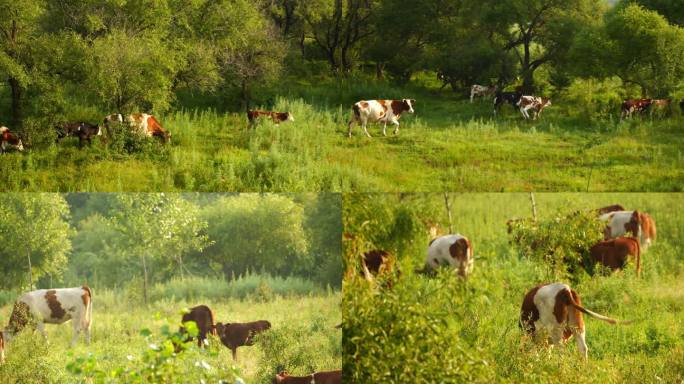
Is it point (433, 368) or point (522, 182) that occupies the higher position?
point (522, 182)

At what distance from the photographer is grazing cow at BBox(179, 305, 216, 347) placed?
6973 millimetres

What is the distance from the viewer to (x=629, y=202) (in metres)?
7.46

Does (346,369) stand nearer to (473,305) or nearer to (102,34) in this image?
(473,305)

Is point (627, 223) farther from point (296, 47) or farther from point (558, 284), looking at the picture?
point (296, 47)

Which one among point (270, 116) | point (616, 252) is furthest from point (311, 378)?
point (270, 116)

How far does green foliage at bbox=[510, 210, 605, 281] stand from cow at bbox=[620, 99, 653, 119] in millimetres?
2380

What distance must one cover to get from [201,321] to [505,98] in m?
3.90

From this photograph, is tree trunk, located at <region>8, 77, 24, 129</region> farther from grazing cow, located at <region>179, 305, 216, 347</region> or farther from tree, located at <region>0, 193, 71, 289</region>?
grazing cow, located at <region>179, 305, 216, 347</region>

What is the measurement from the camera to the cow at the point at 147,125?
8891 mm

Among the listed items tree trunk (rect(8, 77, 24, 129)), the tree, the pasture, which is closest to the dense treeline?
tree trunk (rect(8, 77, 24, 129))

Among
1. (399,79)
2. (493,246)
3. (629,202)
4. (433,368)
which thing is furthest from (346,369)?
(399,79)

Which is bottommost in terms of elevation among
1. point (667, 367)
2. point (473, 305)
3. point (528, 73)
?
point (667, 367)

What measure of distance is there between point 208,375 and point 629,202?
3.19m

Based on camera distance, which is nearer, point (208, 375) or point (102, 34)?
Answer: point (208, 375)
